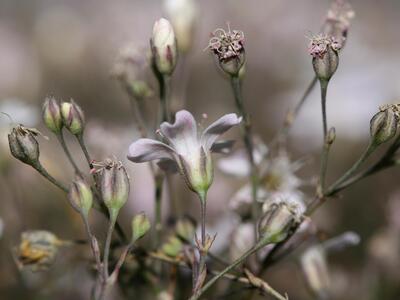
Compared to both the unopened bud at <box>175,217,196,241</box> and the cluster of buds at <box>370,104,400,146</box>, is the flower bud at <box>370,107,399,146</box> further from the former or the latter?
the unopened bud at <box>175,217,196,241</box>

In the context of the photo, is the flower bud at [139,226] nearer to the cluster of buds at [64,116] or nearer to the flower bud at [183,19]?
the cluster of buds at [64,116]

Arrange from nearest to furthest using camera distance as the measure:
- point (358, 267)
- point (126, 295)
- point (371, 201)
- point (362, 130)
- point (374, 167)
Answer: point (374, 167), point (126, 295), point (358, 267), point (371, 201), point (362, 130)

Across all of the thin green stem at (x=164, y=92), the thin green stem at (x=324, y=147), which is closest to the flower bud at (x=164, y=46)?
the thin green stem at (x=164, y=92)

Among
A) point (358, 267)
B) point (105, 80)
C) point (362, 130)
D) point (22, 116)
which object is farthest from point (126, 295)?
point (105, 80)

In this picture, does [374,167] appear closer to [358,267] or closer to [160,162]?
[160,162]

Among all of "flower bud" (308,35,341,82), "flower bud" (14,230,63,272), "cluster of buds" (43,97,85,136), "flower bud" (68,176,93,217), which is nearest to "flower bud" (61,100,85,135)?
"cluster of buds" (43,97,85,136)
